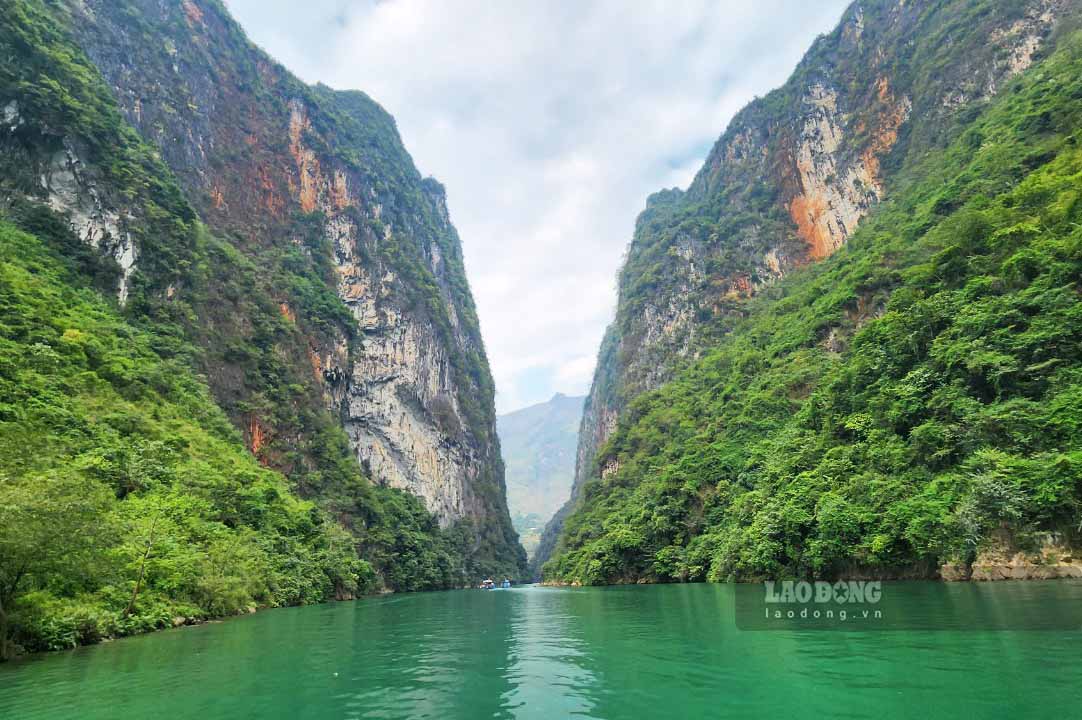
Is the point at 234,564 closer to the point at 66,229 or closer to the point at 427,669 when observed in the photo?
the point at 427,669

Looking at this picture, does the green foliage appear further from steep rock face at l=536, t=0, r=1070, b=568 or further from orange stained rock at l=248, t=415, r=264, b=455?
steep rock face at l=536, t=0, r=1070, b=568

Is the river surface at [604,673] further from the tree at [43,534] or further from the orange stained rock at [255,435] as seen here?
the orange stained rock at [255,435]

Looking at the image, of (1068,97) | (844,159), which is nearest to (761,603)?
(1068,97)

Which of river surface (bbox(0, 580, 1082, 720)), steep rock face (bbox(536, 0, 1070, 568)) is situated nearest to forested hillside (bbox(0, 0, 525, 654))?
river surface (bbox(0, 580, 1082, 720))

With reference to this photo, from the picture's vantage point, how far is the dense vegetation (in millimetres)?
20750

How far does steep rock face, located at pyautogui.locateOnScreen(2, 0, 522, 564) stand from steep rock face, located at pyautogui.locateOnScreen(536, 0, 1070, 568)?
2642 cm

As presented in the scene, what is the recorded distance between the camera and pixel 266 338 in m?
55.5

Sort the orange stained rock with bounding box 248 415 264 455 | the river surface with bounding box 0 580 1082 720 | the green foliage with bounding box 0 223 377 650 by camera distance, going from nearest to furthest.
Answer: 1. the river surface with bounding box 0 580 1082 720
2. the green foliage with bounding box 0 223 377 650
3. the orange stained rock with bounding box 248 415 264 455

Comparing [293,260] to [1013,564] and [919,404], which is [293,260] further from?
[1013,564]

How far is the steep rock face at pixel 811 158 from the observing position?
6356 cm

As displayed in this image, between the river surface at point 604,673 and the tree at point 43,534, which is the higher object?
the tree at point 43,534

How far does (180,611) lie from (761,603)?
19303 millimetres

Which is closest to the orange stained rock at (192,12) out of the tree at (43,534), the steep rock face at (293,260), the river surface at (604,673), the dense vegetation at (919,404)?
the steep rock face at (293,260)

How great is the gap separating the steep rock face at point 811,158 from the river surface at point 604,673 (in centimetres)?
6444
